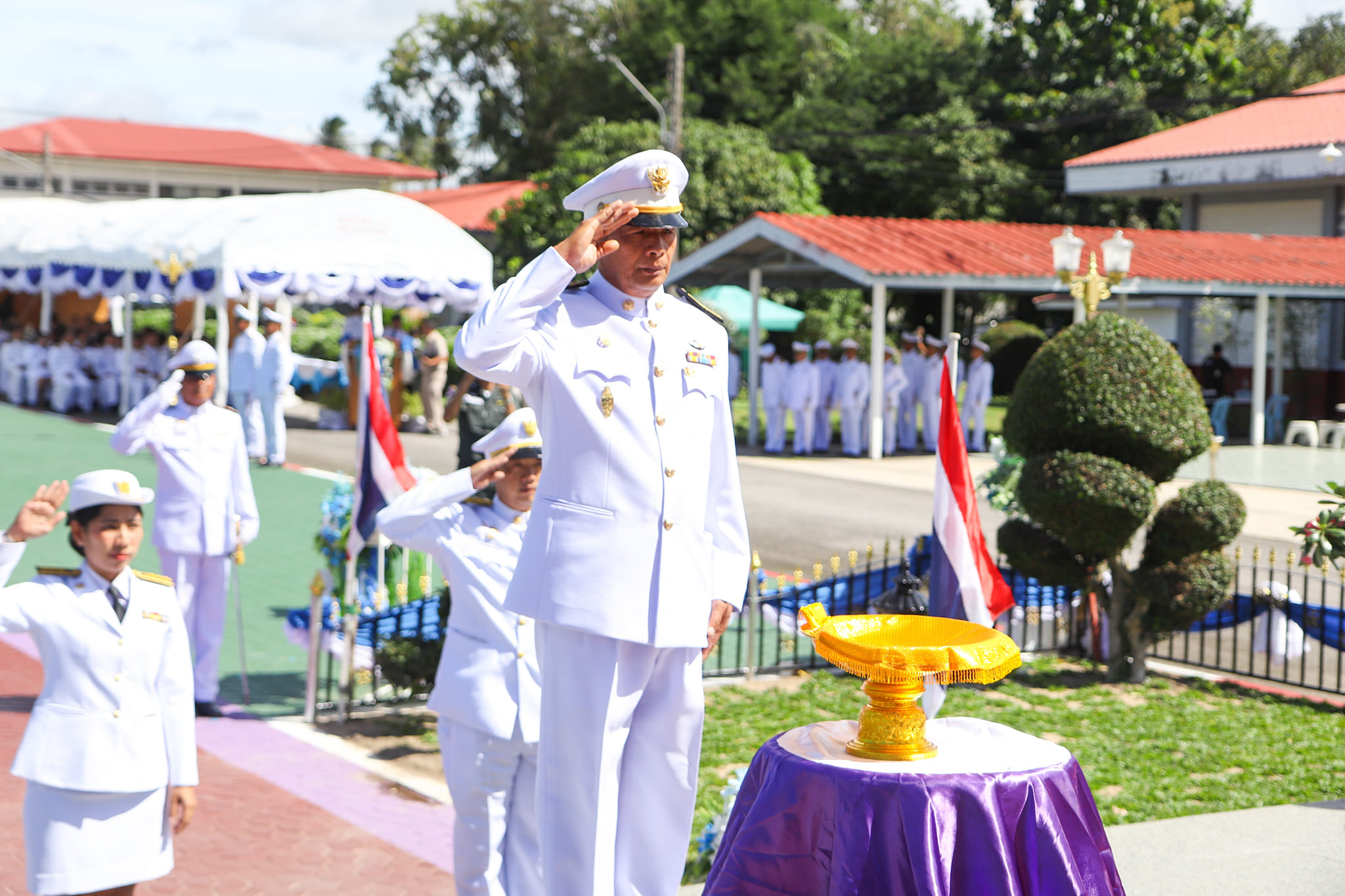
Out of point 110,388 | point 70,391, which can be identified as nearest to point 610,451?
point 70,391

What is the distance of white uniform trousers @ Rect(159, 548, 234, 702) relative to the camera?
7.67m

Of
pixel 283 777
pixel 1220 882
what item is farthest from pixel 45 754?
pixel 1220 882

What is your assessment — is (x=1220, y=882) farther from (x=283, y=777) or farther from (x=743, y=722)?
(x=283, y=777)

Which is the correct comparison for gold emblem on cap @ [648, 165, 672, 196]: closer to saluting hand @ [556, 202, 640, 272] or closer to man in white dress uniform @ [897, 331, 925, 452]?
saluting hand @ [556, 202, 640, 272]

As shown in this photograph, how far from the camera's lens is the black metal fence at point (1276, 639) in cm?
884

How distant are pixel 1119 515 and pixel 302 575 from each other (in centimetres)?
685

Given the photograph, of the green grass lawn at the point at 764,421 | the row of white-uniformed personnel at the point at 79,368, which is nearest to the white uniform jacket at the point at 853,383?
the green grass lawn at the point at 764,421

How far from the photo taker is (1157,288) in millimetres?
22672

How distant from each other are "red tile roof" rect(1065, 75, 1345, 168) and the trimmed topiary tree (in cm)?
2177

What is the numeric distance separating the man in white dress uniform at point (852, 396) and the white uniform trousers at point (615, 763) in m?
19.5

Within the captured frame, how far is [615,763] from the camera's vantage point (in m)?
3.66

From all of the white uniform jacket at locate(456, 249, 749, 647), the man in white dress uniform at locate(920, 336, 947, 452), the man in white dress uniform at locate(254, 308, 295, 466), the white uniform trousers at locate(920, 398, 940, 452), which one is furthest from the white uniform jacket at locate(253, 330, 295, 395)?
A: the white uniform jacket at locate(456, 249, 749, 647)

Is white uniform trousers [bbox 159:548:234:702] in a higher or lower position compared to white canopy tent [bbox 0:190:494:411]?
lower

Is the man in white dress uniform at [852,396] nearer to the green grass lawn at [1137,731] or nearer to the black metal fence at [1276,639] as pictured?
the black metal fence at [1276,639]
